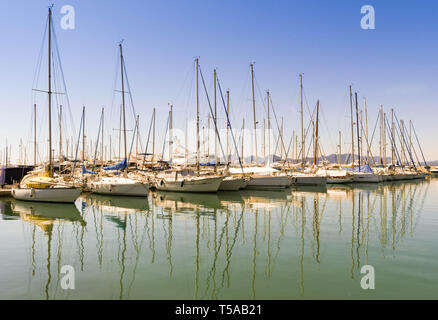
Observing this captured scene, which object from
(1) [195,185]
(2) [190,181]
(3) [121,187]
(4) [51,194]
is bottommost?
(1) [195,185]

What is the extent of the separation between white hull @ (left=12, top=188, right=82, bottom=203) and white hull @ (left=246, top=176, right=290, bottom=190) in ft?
74.8

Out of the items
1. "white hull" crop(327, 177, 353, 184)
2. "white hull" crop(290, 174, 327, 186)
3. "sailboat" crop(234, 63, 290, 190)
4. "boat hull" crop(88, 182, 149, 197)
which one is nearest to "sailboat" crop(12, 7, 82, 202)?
"boat hull" crop(88, 182, 149, 197)

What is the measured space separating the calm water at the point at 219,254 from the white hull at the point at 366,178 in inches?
1364

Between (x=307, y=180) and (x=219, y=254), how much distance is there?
128ft

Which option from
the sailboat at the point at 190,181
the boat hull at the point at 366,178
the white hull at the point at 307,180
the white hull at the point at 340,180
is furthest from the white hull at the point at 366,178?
the sailboat at the point at 190,181

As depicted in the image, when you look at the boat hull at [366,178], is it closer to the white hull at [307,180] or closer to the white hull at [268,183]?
the white hull at [307,180]

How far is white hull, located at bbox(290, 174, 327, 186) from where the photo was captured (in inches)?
1886

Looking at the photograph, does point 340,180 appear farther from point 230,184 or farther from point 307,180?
point 230,184

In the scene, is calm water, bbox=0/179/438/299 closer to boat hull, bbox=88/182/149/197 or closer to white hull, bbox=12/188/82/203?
white hull, bbox=12/188/82/203

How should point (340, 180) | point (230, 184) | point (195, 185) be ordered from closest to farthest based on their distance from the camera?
point (195, 185)
point (230, 184)
point (340, 180)

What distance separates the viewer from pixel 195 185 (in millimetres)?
35219

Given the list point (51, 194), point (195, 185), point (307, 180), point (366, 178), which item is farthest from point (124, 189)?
point (366, 178)

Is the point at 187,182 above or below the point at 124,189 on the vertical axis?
above

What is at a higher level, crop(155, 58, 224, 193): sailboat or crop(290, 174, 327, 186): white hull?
crop(155, 58, 224, 193): sailboat
